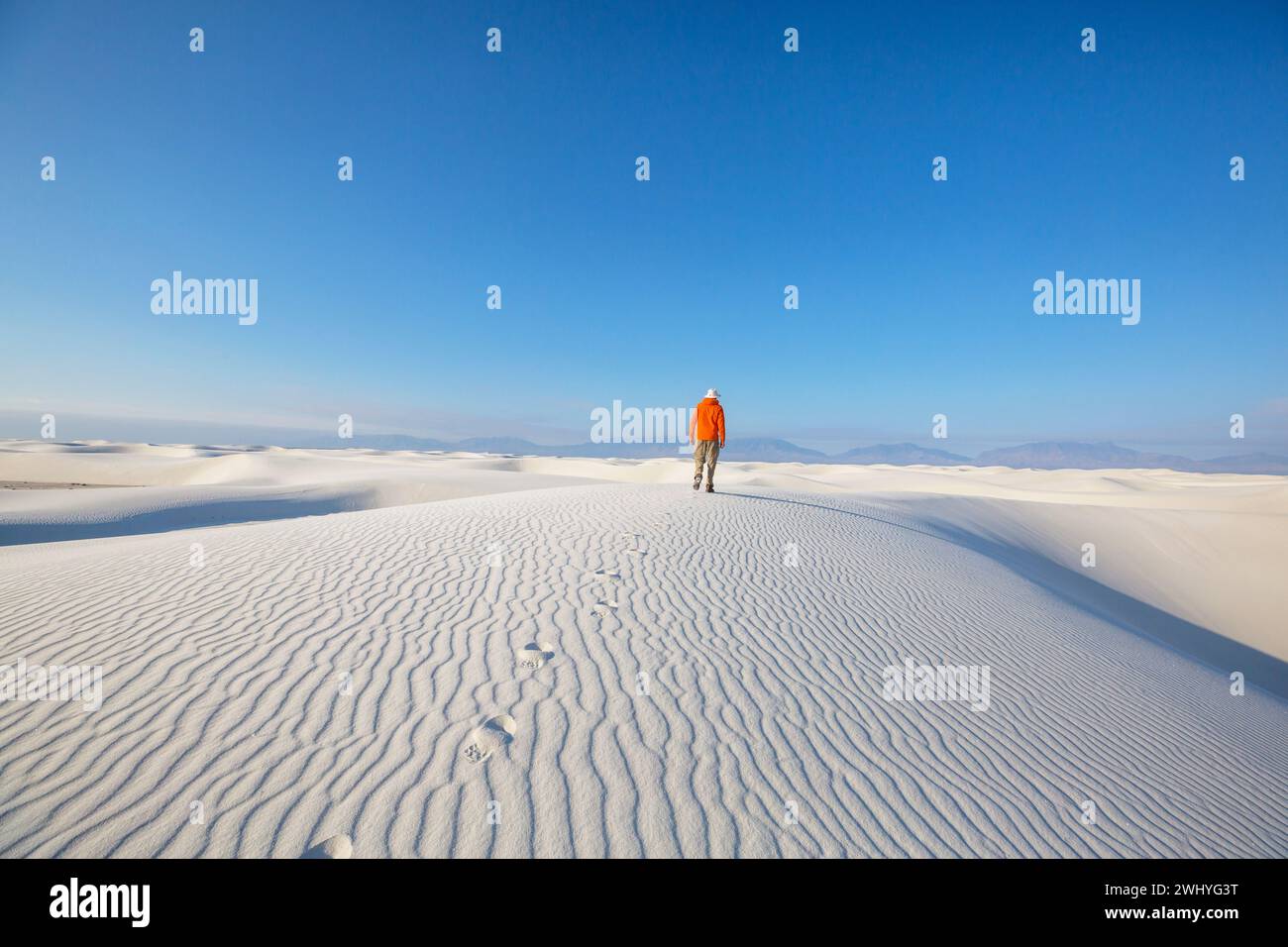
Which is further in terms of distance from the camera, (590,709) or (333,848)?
(590,709)

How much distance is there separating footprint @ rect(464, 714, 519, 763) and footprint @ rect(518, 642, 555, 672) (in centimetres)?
64

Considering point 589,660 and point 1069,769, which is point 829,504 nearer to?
point 1069,769

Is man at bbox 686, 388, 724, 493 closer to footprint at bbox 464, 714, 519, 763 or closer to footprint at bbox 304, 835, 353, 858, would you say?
footprint at bbox 464, 714, 519, 763

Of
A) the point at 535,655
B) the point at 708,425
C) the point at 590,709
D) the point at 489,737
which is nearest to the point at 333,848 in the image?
the point at 489,737

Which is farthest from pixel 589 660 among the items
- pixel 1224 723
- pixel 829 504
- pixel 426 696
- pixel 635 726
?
pixel 829 504

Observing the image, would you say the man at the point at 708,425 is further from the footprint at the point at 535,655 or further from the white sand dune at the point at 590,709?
the footprint at the point at 535,655

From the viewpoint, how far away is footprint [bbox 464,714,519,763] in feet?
9.66

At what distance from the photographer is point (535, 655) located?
4094 mm

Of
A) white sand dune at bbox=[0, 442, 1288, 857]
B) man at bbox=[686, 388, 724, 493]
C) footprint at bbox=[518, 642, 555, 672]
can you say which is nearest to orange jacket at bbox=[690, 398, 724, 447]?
man at bbox=[686, 388, 724, 493]

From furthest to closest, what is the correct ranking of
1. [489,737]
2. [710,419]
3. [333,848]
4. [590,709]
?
1. [710,419]
2. [590,709]
3. [489,737]
4. [333,848]

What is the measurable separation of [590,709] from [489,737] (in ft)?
2.28

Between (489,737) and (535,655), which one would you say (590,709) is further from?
(535,655)

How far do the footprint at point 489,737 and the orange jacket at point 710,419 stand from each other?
8218mm
